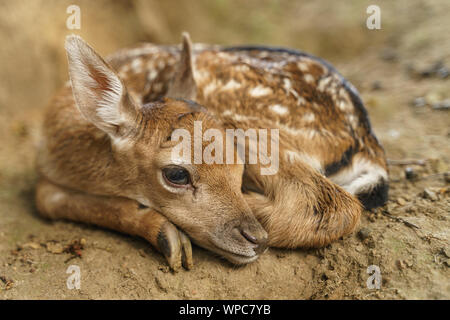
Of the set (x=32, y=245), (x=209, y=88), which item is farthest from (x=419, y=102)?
(x=32, y=245)

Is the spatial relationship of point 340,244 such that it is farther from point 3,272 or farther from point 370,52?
point 370,52

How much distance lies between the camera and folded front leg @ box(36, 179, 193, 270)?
262cm

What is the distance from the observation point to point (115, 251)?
2.80m

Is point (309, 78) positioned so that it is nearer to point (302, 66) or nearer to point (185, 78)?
point (302, 66)

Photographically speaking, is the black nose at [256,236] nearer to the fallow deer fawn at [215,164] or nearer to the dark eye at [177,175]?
the fallow deer fawn at [215,164]

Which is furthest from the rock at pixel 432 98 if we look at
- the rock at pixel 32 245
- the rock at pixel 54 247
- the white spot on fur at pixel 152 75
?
the rock at pixel 32 245

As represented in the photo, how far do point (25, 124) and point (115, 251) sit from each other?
3174mm

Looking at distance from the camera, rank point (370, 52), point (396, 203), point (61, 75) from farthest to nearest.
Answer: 1. point (370, 52)
2. point (61, 75)
3. point (396, 203)

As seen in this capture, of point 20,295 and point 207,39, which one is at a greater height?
point 207,39

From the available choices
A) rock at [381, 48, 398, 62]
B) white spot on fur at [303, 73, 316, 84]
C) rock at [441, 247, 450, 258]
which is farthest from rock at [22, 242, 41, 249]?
rock at [381, 48, 398, 62]

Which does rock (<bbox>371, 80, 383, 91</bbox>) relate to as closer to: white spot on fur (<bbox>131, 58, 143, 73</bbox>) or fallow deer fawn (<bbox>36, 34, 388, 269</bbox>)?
fallow deer fawn (<bbox>36, 34, 388, 269</bbox>)

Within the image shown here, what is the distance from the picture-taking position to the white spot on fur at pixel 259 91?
3064 millimetres

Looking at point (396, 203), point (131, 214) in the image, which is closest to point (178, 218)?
point (131, 214)

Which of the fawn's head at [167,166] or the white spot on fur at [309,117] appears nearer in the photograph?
the fawn's head at [167,166]
